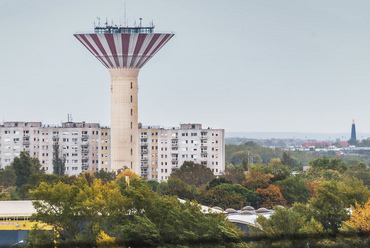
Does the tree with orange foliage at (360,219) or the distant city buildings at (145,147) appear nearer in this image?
the tree with orange foliage at (360,219)

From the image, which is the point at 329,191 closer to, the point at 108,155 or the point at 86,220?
the point at 86,220

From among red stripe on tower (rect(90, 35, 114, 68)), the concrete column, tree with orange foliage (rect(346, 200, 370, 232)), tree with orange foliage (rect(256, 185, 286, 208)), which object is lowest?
tree with orange foliage (rect(256, 185, 286, 208))

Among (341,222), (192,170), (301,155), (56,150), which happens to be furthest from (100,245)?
(301,155)

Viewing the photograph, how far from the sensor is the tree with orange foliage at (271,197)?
67.8 meters

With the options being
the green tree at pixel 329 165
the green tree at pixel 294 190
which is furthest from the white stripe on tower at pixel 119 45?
the green tree at pixel 329 165

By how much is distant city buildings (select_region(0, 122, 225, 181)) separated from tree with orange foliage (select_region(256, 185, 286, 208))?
38.0m

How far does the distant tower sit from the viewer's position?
92.4m

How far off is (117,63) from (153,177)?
2084cm

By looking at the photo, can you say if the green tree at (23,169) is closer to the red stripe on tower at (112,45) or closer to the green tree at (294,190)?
the red stripe on tower at (112,45)

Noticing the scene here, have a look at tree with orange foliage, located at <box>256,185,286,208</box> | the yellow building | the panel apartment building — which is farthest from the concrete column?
the yellow building

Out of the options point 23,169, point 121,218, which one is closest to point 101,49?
point 23,169

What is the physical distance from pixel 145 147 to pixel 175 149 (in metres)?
4.11

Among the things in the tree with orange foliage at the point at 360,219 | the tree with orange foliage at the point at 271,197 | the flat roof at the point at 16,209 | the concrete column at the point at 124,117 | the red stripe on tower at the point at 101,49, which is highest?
the red stripe on tower at the point at 101,49

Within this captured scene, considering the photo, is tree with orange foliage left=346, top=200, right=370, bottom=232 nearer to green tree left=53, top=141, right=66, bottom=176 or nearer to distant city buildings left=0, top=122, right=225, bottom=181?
green tree left=53, top=141, right=66, bottom=176
